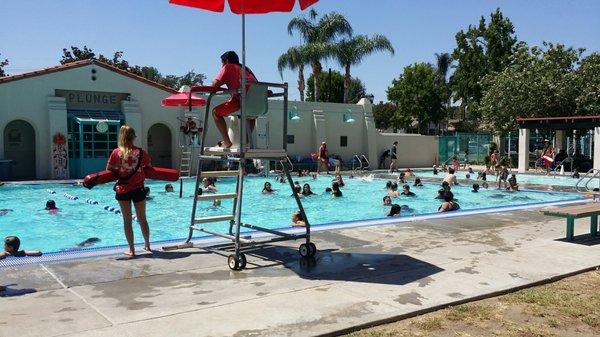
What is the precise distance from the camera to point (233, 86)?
6621mm

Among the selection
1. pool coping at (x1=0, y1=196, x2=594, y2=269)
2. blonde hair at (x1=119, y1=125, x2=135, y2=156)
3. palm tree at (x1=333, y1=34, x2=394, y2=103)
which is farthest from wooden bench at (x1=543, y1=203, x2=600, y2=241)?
palm tree at (x1=333, y1=34, x2=394, y2=103)

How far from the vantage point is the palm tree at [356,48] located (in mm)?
38000

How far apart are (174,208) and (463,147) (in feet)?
A: 81.1

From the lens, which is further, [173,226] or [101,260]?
[173,226]

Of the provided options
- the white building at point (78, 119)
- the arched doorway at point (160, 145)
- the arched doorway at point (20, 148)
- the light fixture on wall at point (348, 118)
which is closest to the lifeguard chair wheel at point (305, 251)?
the white building at point (78, 119)

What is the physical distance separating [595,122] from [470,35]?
21.6 meters

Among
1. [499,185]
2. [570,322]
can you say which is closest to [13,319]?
[570,322]

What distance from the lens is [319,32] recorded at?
1524 inches

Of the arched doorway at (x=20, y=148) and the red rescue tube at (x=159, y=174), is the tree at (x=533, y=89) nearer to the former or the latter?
the arched doorway at (x=20, y=148)

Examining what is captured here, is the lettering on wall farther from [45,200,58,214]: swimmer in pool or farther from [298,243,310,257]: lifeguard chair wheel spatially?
[298,243,310,257]: lifeguard chair wheel

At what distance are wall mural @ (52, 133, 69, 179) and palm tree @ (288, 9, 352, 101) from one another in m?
19.5

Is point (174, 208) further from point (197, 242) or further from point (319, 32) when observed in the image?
point (319, 32)

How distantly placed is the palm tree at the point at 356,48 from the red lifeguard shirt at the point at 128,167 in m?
32.4

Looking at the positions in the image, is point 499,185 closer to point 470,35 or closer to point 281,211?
point 281,211
